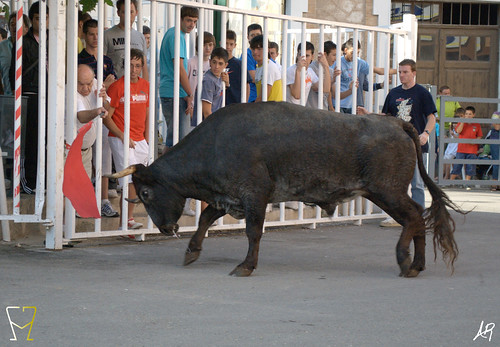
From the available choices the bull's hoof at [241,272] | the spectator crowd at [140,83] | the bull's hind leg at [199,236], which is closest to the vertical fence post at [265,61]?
the spectator crowd at [140,83]

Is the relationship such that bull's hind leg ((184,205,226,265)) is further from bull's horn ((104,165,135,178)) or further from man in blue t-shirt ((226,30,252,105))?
man in blue t-shirt ((226,30,252,105))

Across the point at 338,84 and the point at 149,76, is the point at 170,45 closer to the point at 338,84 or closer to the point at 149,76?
the point at 149,76

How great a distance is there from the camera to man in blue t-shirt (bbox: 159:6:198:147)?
9789 mm

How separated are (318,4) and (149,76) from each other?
10.9 metres

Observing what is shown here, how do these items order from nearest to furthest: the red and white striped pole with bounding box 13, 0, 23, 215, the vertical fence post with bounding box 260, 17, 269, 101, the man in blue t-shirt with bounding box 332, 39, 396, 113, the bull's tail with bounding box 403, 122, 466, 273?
the bull's tail with bounding box 403, 122, 466, 273 → the red and white striped pole with bounding box 13, 0, 23, 215 → the vertical fence post with bounding box 260, 17, 269, 101 → the man in blue t-shirt with bounding box 332, 39, 396, 113

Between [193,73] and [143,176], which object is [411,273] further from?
[193,73]

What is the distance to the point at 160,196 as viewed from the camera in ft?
26.6

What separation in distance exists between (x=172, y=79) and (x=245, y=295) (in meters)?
3.77

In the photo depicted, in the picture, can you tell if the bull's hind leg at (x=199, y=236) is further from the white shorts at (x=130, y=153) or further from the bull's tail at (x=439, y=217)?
the bull's tail at (x=439, y=217)

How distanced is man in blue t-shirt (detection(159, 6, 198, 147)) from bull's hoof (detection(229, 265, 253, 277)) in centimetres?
253

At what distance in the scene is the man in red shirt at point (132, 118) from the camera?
30.5 feet

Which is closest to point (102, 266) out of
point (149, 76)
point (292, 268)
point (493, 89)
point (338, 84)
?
point (292, 268)
